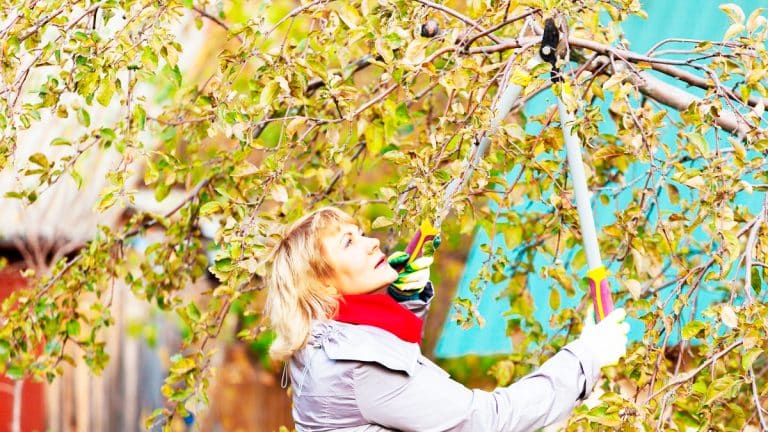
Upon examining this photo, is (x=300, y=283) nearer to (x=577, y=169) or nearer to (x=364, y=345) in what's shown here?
(x=364, y=345)

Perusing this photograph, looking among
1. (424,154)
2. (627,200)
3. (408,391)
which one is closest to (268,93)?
(424,154)

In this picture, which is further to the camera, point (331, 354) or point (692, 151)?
point (692, 151)

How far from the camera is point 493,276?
3.22 meters

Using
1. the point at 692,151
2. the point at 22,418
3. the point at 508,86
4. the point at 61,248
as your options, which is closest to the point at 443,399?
the point at 508,86

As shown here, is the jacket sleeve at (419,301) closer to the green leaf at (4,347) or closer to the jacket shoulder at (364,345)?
the jacket shoulder at (364,345)

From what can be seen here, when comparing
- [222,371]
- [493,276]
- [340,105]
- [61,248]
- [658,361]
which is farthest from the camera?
[222,371]

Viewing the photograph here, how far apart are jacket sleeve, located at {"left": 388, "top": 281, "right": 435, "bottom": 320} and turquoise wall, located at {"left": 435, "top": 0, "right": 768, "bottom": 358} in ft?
2.91

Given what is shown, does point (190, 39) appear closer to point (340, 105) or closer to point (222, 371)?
point (222, 371)

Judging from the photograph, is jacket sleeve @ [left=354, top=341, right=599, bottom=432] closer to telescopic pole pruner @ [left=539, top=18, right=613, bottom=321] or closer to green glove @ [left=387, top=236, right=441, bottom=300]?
telescopic pole pruner @ [left=539, top=18, right=613, bottom=321]

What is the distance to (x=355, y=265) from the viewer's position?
2.53m

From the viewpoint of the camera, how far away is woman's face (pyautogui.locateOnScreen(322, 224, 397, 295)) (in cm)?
252

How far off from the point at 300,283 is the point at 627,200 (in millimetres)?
1924

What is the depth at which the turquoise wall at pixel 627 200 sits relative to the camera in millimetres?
3961

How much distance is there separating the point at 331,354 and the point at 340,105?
746 millimetres
